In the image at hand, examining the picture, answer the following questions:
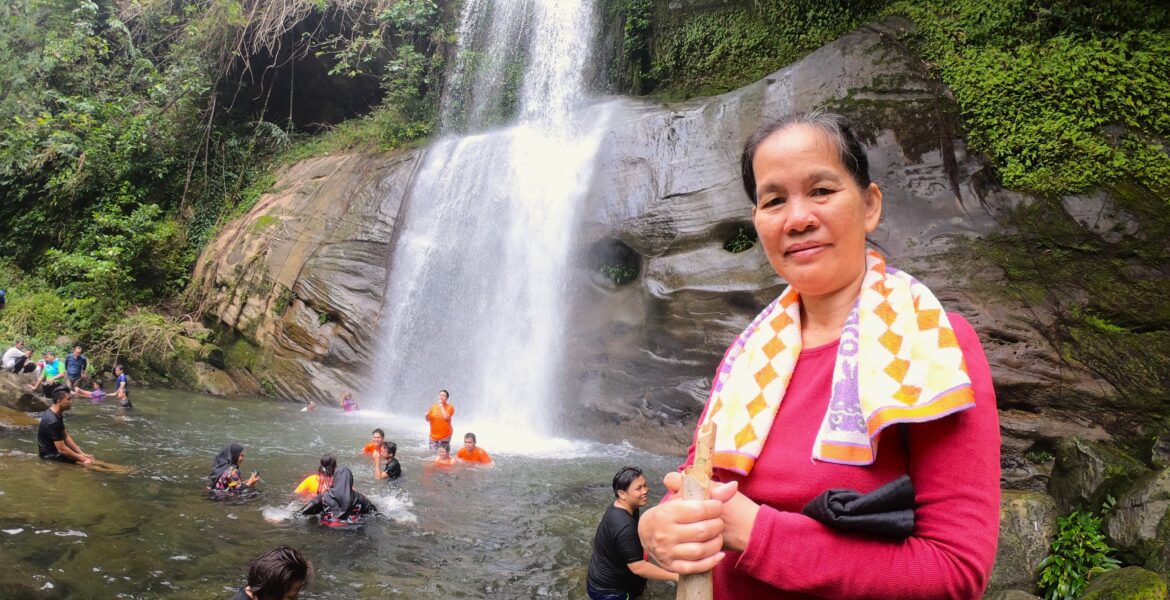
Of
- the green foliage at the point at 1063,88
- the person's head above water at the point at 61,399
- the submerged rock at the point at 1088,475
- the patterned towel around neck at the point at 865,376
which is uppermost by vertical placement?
the green foliage at the point at 1063,88

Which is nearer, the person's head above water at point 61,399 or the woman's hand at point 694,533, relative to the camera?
the woman's hand at point 694,533

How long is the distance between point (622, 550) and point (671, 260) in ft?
23.9

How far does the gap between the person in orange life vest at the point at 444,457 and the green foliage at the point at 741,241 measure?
5440mm

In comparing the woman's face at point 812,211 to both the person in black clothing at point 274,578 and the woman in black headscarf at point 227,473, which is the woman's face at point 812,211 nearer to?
the person in black clothing at point 274,578

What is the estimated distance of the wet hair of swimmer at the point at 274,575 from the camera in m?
3.56

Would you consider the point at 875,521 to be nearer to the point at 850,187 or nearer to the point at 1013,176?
the point at 850,187

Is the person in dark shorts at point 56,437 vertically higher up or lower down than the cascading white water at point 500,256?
lower down

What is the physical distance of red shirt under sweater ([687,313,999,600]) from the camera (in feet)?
3.64

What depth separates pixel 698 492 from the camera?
1219mm

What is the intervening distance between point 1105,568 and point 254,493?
8438 millimetres

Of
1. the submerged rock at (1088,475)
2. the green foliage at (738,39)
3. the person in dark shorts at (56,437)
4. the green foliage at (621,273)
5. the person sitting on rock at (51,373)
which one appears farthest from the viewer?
the person sitting on rock at (51,373)

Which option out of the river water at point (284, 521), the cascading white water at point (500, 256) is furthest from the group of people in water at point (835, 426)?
the cascading white water at point (500, 256)

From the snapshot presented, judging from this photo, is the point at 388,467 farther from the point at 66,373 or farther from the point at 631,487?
the point at 66,373

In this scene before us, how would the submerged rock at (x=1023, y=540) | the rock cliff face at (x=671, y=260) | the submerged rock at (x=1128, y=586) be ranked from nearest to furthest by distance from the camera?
the submerged rock at (x=1128, y=586)
the submerged rock at (x=1023, y=540)
the rock cliff face at (x=671, y=260)
